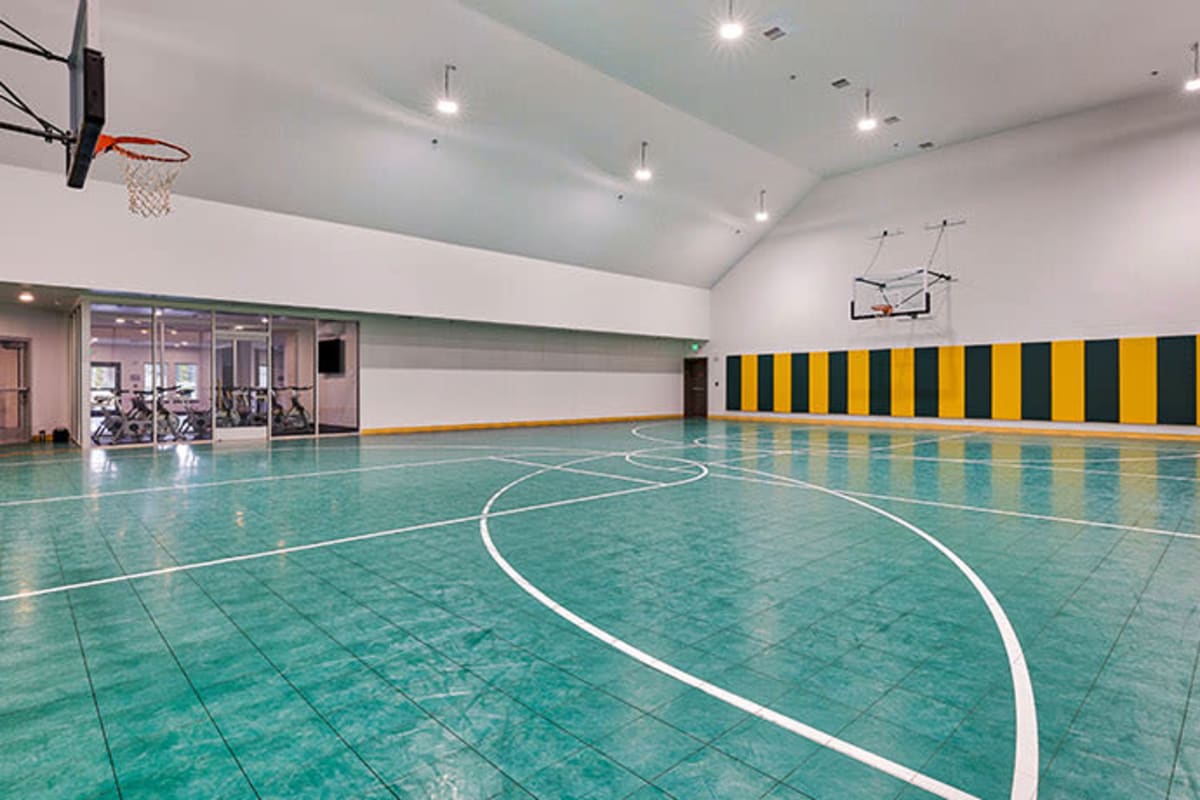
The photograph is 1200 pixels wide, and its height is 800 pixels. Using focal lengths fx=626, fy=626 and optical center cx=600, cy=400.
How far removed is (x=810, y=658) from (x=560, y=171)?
1449 cm

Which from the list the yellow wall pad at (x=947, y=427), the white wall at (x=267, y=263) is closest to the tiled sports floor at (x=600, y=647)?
the white wall at (x=267, y=263)

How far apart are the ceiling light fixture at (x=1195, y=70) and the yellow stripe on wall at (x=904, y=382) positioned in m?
8.61

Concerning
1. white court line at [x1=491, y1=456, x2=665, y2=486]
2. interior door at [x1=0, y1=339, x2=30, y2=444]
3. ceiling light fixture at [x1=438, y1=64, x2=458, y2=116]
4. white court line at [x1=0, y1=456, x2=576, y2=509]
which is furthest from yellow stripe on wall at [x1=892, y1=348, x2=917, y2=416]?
interior door at [x1=0, y1=339, x2=30, y2=444]

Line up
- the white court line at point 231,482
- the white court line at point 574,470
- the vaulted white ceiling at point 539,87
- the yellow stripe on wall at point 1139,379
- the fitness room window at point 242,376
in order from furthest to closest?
the fitness room window at point 242,376 < the yellow stripe on wall at point 1139,379 < the vaulted white ceiling at point 539,87 < the white court line at point 574,470 < the white court line at point 231,482

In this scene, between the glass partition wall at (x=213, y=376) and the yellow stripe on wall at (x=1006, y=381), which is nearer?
the glass partition wall at (x=213, y=376)

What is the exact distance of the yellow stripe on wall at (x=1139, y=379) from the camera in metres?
15.1

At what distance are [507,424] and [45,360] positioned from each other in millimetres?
12134

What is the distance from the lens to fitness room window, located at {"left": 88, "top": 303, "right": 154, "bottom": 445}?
14344 mm

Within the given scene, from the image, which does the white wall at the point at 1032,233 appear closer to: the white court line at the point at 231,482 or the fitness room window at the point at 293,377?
the white court line at the point at 231,482

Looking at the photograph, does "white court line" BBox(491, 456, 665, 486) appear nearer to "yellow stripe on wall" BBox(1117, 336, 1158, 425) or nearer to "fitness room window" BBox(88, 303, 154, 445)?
"fitness room window" BBox(88, 303, 154, 445)

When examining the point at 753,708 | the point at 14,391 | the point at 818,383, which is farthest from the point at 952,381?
the point at 14,391

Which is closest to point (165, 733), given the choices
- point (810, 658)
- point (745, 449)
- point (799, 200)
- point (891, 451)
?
point (810, 658)

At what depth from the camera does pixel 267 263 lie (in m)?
14.1

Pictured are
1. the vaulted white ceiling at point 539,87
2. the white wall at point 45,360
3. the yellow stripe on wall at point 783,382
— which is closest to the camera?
the vaulted white ceiling at point 539,87
